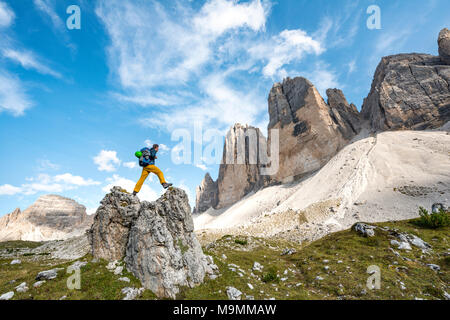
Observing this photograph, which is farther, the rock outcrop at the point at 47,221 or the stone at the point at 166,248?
the rock outcrop at the point at 47,221

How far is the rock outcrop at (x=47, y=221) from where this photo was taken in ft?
391

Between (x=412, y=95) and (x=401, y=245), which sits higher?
(x=412, y=95)

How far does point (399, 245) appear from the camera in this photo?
15.1m

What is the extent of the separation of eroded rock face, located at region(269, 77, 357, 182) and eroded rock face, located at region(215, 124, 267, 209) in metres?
25.3

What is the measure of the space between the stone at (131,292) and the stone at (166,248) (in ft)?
1.47

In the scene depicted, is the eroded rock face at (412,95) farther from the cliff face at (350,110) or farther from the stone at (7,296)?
the stone at (7,296)

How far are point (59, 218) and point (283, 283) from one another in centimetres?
17921

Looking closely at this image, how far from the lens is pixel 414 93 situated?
55375 mm

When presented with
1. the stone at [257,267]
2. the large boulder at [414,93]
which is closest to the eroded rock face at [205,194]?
the large boulder at [414,93]

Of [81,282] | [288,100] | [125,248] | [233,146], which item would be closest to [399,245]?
[125,248]

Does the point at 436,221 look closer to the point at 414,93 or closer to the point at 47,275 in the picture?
the point at 47,275

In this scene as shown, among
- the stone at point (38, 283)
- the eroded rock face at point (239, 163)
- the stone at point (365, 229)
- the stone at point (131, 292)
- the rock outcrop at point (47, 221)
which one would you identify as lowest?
the rock outcrop at point (47, 221)

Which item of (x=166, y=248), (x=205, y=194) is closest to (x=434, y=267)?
(x=166, y=248)

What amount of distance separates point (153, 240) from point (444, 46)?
88.7 metres
